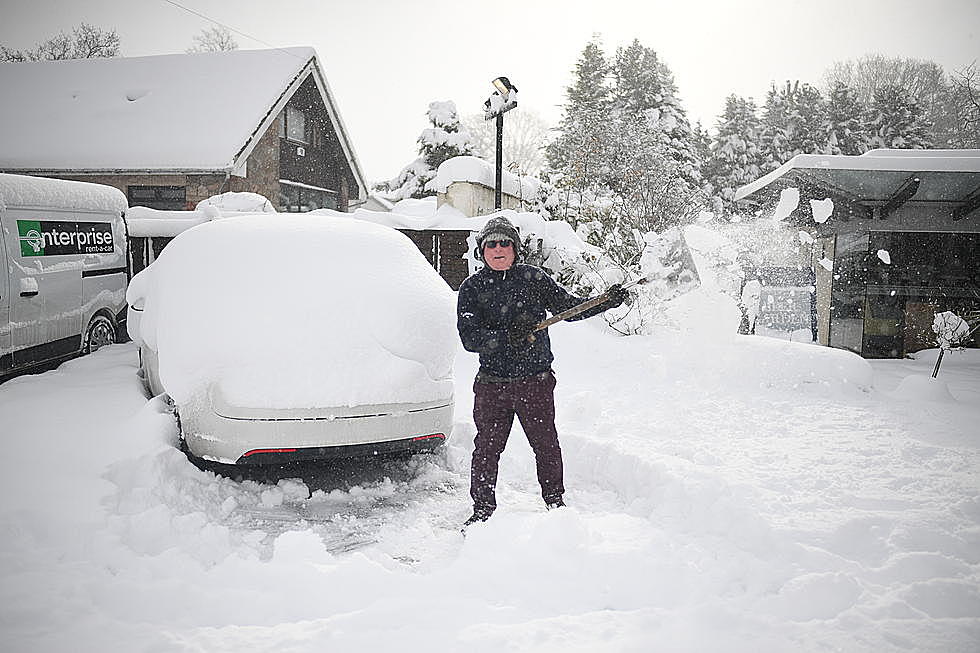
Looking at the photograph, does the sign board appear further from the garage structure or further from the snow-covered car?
the garage structure

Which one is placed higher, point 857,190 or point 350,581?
point 857,190

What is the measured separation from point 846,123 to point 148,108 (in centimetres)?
3079

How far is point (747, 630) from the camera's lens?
7.79 ft

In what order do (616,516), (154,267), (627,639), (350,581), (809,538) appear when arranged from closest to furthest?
(627,639) < (350,581) < (809,538) < (616,516) < (154,267)

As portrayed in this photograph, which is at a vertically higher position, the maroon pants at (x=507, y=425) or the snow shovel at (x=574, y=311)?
the snow shovel at (x=574, y=311)

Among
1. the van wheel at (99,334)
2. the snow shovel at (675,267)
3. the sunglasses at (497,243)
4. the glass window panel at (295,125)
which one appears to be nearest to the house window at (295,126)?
the glass window panel at (295,125)

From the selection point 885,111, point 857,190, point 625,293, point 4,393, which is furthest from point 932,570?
point 885,111

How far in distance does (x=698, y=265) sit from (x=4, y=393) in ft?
24.3

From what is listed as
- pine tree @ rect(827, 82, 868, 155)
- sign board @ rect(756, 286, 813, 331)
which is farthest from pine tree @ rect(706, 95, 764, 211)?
sign board @ rect(756, 286, 813, 331)

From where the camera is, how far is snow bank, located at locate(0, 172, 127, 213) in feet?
19.6

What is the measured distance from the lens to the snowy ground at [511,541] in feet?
7.79

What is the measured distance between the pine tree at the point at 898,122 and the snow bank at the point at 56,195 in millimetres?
33315

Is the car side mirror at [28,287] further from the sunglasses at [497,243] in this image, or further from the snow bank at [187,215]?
the sunglasses at [497,243]

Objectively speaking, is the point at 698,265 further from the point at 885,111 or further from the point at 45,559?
the point at 885,111
